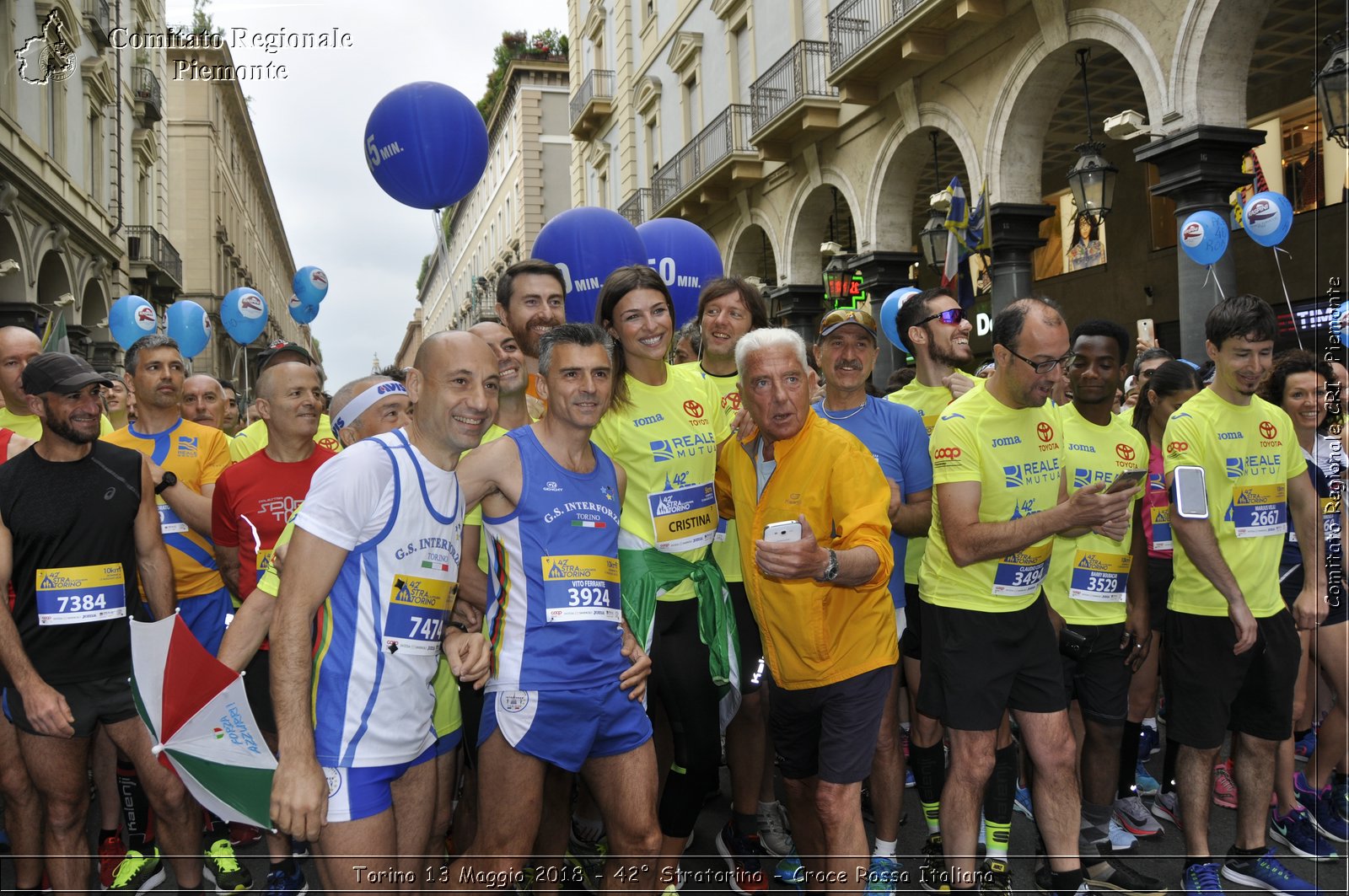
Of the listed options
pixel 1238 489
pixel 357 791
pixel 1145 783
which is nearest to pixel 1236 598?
pixel 1238 489

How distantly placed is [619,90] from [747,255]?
31.6 ft

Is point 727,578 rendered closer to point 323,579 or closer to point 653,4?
point 323,579

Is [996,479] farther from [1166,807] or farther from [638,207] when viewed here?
[638,207]

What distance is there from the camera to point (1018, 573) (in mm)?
3928

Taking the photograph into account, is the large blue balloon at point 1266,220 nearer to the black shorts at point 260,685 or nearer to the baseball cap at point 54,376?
the black shorts at point 260,685

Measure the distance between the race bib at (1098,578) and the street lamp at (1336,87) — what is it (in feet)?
6.77

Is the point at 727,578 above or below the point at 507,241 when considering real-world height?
below

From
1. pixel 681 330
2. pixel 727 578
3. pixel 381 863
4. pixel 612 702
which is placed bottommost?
pixel 381 863

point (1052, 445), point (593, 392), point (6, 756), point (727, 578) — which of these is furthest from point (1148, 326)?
point (6, 756)

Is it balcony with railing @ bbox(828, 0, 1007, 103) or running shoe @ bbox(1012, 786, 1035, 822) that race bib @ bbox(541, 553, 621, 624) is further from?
balcony with railing @ bbox(828, 0, 1007, 103)

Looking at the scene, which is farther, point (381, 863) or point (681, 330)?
point (681, 330)

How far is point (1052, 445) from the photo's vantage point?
4.11 meters

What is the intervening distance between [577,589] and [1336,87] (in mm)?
4088

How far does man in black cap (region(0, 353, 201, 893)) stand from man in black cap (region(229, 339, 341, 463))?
1020 millimetres
